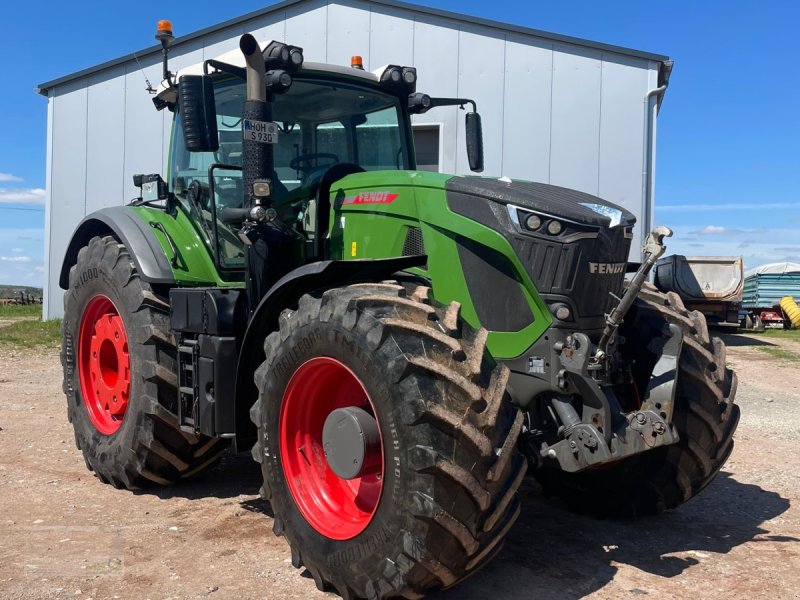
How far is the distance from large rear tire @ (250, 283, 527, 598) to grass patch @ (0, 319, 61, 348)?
11.6 meters

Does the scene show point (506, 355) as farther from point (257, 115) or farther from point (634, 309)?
point (257, 115)

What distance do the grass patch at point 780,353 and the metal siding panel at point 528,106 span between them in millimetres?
5892

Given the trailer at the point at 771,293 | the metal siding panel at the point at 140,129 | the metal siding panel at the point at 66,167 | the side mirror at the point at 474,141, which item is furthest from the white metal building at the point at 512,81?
the trailer at the point at 771,293

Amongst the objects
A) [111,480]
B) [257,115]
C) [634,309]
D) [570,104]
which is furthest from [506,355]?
[570,104]

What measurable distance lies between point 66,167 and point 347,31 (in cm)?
683

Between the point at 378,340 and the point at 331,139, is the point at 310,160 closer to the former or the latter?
the point at 331,139

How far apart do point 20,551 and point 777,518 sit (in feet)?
14.5

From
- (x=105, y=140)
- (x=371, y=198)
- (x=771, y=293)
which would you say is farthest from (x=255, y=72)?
(x=771, y=293)

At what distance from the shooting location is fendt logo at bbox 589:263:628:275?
3.81 meters

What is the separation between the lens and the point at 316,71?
510 cm

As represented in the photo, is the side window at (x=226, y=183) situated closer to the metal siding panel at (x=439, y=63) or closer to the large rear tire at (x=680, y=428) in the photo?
the large rear tire at (x=680, y=428)

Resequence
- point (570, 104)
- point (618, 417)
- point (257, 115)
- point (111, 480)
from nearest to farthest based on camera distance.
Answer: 1. point (618, 417)
2. point (257, 115)
3. point (111, 480)
4. point (570, 104)

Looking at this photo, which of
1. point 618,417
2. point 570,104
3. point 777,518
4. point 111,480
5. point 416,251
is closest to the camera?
point 618,417

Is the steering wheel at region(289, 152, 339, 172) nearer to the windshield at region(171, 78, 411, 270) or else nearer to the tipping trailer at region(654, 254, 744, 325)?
the windshield at region(171, 78, 411, 270)
